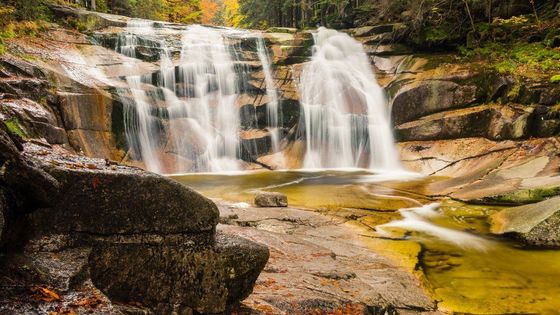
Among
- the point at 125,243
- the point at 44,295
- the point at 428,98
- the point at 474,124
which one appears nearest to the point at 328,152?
the point at 428,98

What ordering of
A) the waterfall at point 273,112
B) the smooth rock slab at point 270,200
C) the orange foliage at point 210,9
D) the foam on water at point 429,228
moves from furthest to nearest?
the orange foliage at point 210,9
the waterfall at point 273,112
the smooth rock slab at point 270,200
the foam on water at point 429,228

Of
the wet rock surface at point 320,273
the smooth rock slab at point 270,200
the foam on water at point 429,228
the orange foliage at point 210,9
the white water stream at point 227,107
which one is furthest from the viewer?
the orange foliage at point 210,9

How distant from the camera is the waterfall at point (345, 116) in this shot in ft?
53.4

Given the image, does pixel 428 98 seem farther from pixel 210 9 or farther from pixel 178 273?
pixel 210 9

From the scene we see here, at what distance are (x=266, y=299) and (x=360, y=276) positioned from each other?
183 centimetres

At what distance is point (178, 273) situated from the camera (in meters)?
2.77

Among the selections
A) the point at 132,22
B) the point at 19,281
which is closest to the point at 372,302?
the point at 19,281

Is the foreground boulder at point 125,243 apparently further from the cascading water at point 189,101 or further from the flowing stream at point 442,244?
the cascading water at point 189,101

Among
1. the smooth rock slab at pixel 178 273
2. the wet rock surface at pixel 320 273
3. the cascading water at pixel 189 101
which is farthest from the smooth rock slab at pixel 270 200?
the cascading water at pixel 189 101

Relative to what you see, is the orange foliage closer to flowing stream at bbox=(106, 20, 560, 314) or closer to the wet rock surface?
flowing stream at bbox=(106, 20, 560, 314)

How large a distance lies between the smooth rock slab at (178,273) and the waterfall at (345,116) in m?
13.3

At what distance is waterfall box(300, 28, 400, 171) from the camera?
640 inches

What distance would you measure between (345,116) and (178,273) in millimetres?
15076

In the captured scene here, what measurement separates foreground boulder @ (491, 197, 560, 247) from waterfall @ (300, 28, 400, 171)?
317 inches
